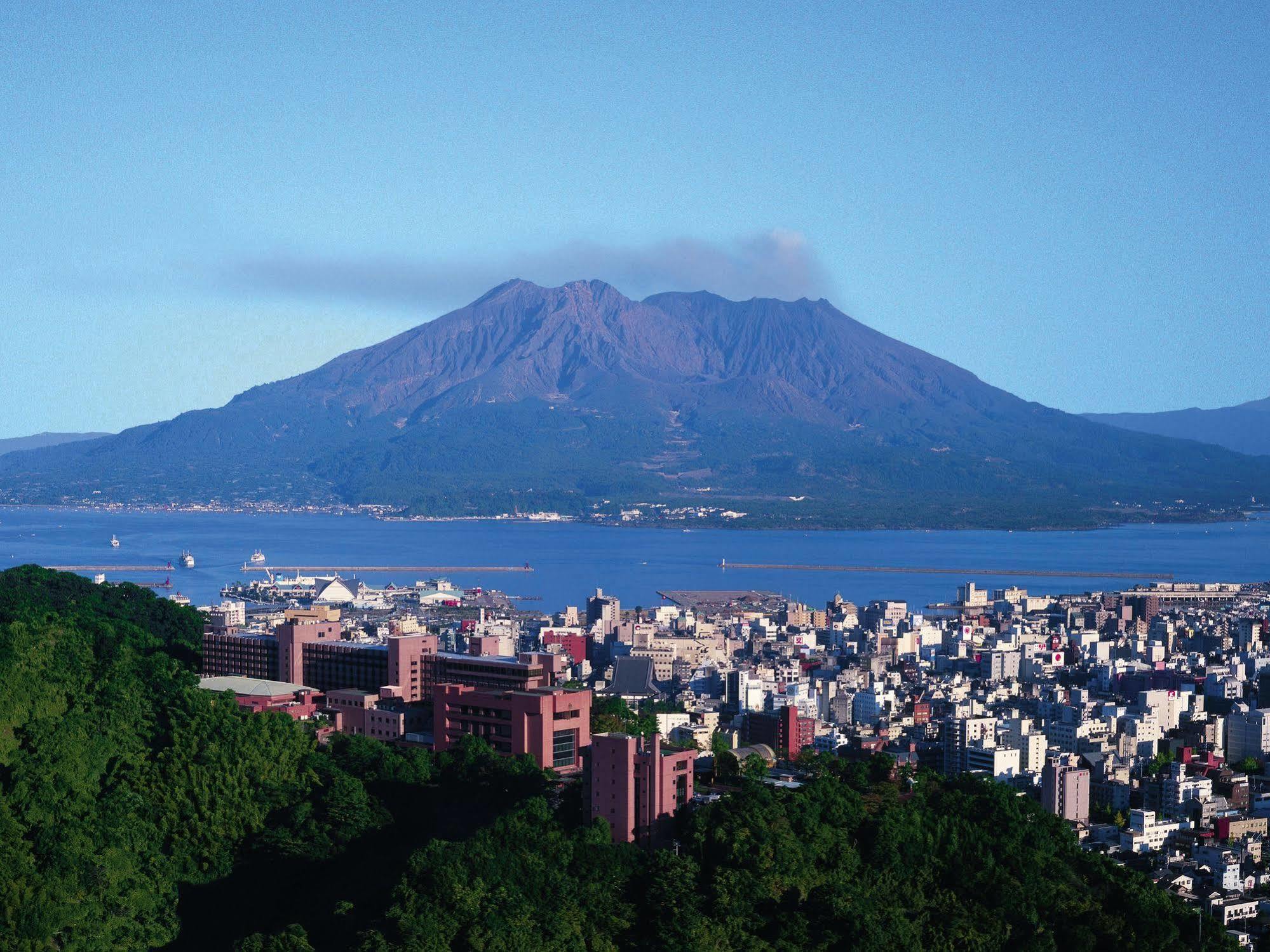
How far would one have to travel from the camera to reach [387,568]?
40.3 m

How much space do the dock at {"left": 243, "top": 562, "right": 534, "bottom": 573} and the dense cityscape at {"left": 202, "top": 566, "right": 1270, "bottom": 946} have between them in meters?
10.6

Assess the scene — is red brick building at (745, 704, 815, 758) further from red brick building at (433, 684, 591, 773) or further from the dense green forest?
red brick building at (433, 684, 591, 773)

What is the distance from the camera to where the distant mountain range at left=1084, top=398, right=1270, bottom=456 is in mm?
117875

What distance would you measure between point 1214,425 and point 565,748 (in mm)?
116767

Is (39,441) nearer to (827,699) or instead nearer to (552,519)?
(552,519)

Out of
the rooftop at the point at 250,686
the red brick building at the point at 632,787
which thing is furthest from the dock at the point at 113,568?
the red brick building at the point at 632,787

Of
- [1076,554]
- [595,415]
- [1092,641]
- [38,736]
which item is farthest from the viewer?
[595,415]

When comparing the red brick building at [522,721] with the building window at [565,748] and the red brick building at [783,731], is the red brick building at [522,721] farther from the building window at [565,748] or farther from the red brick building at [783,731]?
the red brick building at [783,731]

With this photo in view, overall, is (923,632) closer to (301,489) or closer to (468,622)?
(468,622)

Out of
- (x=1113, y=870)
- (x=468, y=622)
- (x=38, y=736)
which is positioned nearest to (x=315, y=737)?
(x=38, y=736)

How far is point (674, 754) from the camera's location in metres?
9.71

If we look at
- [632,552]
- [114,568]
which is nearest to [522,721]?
[114,568]

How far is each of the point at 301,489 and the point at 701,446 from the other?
1591 centimetres

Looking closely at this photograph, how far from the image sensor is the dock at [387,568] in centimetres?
3947
